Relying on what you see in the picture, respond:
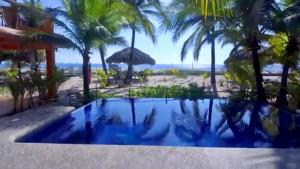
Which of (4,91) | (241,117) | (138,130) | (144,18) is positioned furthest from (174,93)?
(144,18)

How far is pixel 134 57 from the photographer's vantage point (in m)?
23.1

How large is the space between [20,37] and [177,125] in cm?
582

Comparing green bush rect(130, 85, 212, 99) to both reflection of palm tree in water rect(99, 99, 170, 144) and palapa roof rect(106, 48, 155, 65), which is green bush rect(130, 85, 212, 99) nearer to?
reflection of palm tree in water rect(99, 99, 170, 144)

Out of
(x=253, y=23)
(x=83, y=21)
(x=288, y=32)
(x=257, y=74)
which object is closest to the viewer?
(x=253, y=23)

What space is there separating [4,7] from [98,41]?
20.6 ft

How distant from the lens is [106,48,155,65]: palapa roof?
2295 centimetres

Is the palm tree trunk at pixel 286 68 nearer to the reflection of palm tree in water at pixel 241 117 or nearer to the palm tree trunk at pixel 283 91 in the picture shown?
the palm tree trunk at pixel 283 91

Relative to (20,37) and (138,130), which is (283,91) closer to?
(138,130)

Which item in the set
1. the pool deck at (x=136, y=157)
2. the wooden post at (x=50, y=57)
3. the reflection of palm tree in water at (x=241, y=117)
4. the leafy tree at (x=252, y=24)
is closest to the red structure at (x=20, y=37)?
the wooden post at (x=50, y=57)

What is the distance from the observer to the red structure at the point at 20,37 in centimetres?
1078

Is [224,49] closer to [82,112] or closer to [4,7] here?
[82,112]

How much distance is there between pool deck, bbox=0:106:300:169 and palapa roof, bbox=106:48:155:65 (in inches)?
686

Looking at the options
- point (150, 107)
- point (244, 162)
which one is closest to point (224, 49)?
point (150, 107)

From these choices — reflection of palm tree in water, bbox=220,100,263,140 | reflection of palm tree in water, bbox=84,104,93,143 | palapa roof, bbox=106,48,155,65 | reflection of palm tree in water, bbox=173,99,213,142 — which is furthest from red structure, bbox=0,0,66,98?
palapa roof, bbox=106,48,155,65
